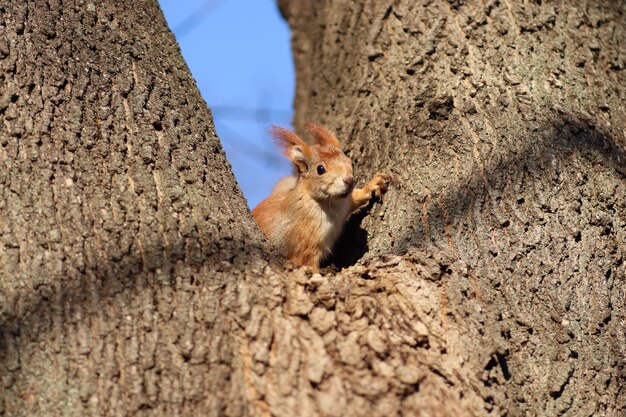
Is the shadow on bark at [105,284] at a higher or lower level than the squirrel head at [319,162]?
lower

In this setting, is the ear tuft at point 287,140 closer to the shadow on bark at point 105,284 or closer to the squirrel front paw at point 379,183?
the squirrel front paw at point 379,183

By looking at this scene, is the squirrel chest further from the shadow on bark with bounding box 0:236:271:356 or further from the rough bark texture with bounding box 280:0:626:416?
the shadow on bark with bounding box 0:236:271:356

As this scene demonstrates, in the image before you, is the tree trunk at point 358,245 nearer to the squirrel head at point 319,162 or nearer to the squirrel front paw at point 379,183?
the squirrel front paw at point 379,183

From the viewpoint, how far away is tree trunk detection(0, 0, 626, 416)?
2324 millimetres

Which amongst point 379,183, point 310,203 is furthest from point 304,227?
point 379,183

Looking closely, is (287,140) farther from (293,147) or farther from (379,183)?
(379,183)

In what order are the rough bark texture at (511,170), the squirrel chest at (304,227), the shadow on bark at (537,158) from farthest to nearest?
1. the squirrel chest at (304,227)
2. the shadow on bark at (537,158)
3. the rough bark texture at (511,170)

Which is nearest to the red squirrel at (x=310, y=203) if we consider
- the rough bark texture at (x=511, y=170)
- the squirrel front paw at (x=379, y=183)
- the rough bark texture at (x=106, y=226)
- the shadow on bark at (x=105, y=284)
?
the rough bark texture at (x=511, y=170)

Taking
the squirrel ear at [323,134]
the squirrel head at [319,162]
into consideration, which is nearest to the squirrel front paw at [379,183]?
the squirrel head at [319,162]

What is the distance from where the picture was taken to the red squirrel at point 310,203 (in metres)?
4.26

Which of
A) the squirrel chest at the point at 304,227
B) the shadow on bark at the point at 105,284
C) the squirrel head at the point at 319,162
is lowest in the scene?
the shadow on bark at the point at 105,284

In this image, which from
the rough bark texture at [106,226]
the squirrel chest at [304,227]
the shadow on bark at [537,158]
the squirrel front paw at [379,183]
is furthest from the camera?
the squirrel chest at [304,227]

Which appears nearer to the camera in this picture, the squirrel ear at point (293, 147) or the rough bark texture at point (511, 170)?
the rough bark texture at point (511, 170)

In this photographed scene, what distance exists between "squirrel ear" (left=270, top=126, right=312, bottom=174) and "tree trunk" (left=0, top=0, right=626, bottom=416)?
95 cm
